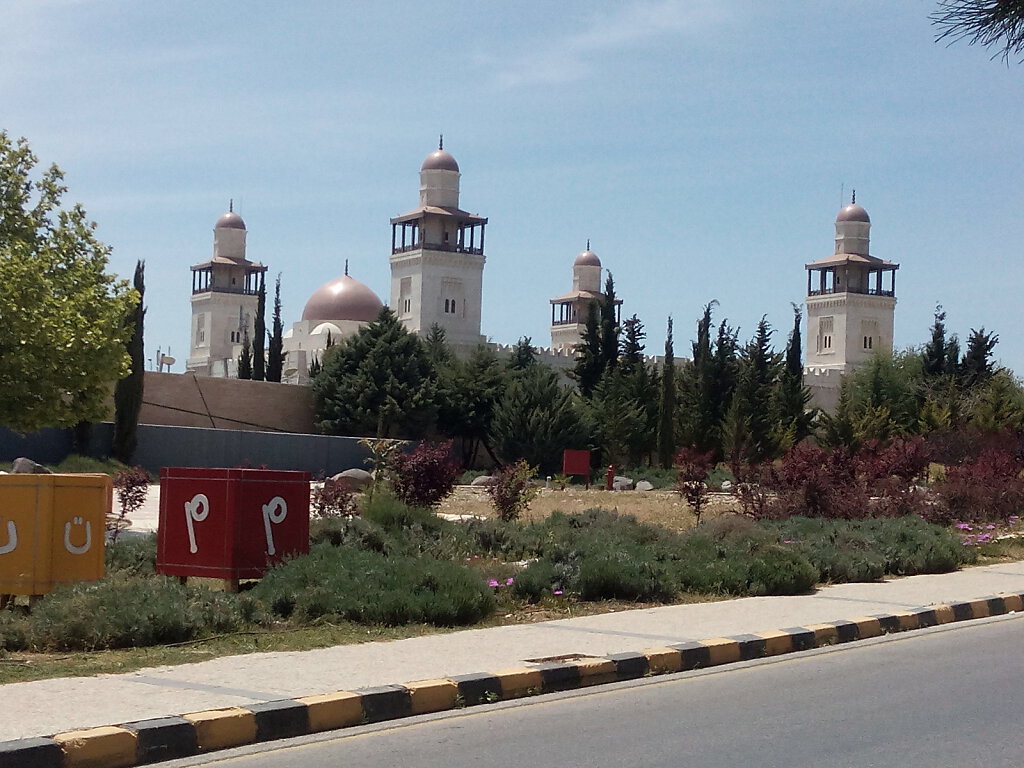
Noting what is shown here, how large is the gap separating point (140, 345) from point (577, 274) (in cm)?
7447

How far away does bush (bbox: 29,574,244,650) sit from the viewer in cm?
897

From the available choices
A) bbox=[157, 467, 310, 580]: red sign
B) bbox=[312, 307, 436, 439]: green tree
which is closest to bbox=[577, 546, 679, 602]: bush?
bbox=[157, 467, 310, 580]: red sign

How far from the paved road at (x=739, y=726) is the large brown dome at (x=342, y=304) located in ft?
247

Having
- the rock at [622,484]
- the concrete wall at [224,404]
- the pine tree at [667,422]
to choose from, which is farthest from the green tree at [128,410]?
the pine tree at [667,422]

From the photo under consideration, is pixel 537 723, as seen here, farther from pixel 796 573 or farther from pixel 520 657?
pixel 796 573

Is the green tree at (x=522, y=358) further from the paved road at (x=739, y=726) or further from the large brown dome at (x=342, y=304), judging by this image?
the paved road at (x=739, y=726)

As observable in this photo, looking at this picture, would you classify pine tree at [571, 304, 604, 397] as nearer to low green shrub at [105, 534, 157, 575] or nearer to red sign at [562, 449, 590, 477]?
red sign at [562, 449, 590, 477]

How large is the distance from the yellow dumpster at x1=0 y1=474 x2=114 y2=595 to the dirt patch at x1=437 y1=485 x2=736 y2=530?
1327cm

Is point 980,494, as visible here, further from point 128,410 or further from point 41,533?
point 128,410

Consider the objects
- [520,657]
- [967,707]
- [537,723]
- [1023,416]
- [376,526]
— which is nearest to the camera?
[537,723]

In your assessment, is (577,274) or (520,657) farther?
(577,274)

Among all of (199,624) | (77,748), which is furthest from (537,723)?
(199,624)

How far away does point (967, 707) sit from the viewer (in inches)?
314

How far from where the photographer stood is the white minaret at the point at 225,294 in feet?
328
